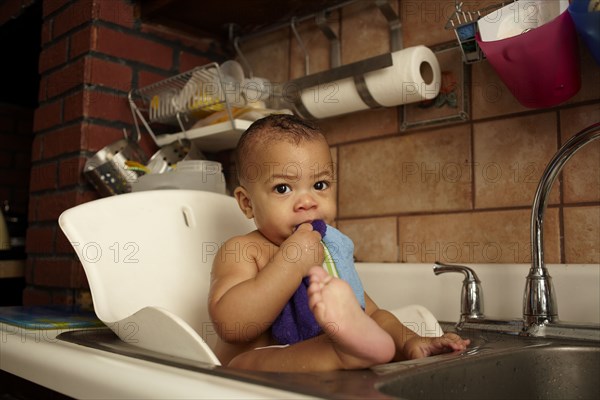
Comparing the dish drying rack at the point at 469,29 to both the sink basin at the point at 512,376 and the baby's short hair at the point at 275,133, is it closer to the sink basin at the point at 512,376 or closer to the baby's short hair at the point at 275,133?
the baby's short hair at the point at 275,133

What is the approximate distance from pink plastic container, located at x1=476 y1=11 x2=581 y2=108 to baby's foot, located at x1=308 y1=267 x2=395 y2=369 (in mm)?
510

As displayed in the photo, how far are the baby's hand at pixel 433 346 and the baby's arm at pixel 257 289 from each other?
159mm

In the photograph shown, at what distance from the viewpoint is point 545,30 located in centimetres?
83

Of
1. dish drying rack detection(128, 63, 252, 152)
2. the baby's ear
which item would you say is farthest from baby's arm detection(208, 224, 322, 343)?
dish drying rack detection(128, 63, 252, 152)

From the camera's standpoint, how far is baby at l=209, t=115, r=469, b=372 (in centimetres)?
57

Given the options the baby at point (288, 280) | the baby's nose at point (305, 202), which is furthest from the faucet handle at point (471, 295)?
the baby's nose at point (305, 202)

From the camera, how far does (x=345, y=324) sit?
21.7 inches

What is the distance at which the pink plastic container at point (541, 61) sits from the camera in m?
0.83

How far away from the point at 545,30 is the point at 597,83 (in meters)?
0.18

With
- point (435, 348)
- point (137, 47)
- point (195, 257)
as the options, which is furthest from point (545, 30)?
point (137, 47)

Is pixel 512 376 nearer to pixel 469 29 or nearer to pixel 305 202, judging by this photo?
pixel 305 202

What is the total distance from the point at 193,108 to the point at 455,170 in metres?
0.62

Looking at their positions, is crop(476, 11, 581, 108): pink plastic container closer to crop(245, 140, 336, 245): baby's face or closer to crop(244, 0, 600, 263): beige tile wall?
crop(244, 0, 600, 263): beige tile wall

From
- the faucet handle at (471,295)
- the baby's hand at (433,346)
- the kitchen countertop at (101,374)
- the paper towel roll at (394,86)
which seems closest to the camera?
the kitchen countertop at (101,374)
